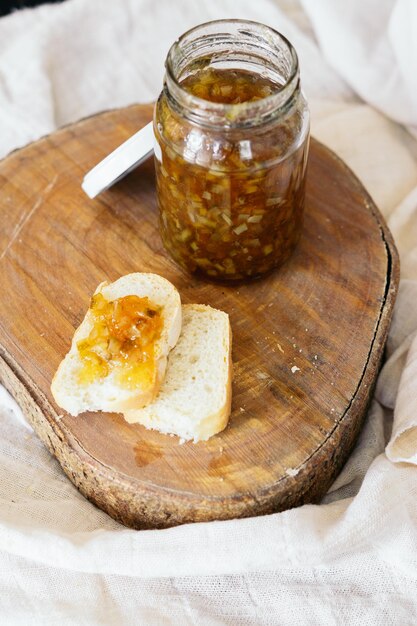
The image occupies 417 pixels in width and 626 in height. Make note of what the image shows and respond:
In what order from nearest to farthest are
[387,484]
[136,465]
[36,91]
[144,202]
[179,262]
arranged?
[136,465]
[387,484]
[179,262]
[144,202]
[36,91]

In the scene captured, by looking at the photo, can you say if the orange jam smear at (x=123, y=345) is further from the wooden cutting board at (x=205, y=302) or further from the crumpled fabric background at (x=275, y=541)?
the crumpled fabric background at (x=275, y=541)

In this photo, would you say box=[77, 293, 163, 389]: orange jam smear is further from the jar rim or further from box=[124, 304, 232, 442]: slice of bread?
the jar rim

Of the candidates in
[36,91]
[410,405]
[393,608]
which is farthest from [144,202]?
[393,608]

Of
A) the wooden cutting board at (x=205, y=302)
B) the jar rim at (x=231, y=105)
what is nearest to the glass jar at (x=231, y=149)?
the jar rim at (x=231, y=105)

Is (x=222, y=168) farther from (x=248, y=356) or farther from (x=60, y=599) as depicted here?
(x=60, y=599)

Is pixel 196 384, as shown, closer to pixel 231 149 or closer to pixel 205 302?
pixel 205 302

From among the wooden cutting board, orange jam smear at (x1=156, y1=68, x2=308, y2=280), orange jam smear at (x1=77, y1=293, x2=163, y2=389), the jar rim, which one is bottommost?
the wooden cutting board

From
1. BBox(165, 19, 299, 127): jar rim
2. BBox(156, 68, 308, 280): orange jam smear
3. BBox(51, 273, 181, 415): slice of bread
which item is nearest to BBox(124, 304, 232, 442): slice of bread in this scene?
BBox(51, 273, 181, 415): slice of bread
